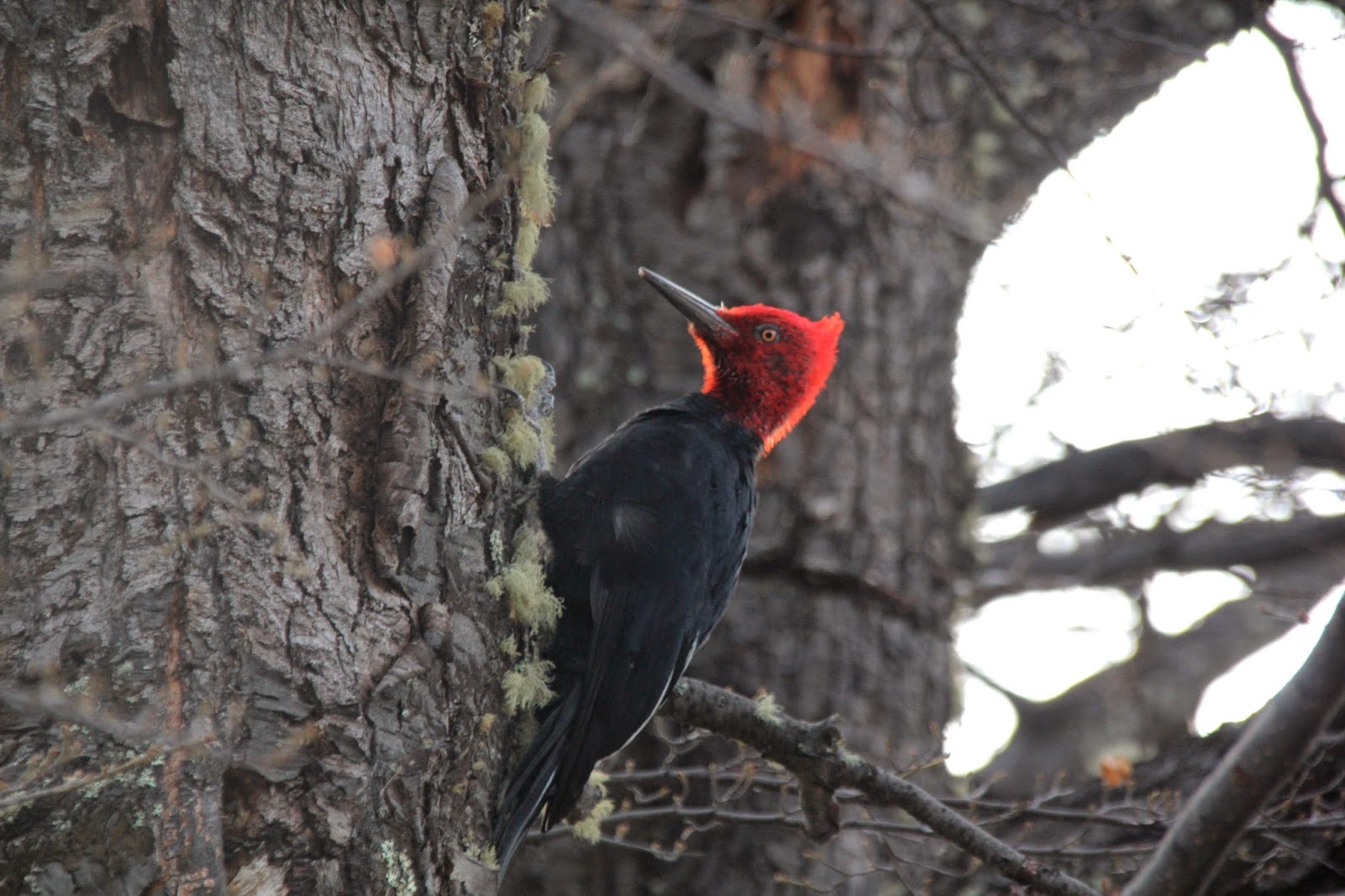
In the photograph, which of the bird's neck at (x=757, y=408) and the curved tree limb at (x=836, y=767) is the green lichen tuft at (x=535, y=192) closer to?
the curved tree limb at (x=836, y=767)

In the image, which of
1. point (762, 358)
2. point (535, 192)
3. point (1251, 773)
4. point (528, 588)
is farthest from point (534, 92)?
point (1251, 773)

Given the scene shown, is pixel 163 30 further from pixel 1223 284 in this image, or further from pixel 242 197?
pixel 1223 284

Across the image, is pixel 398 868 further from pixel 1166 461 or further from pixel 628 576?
pixel 1166 461

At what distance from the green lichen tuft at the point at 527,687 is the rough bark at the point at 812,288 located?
1.88 metres

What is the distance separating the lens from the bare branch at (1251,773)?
2438 millimetres

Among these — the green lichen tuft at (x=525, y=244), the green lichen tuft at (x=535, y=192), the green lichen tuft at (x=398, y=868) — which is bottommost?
the green lichen tuft at (x=398, y=868)

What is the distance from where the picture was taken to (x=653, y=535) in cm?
326

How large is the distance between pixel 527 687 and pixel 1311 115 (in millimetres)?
2198

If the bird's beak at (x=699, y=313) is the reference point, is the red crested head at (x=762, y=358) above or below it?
below

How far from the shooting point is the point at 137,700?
1896 millimetres

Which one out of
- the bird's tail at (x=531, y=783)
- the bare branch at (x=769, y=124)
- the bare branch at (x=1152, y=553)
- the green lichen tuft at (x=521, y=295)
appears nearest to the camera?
the bird's tail at (x=531, y=783)

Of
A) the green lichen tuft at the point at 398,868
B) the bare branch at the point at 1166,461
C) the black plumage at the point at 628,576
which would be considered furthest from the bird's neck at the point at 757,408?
the green lichen tuft at the point at 398,868

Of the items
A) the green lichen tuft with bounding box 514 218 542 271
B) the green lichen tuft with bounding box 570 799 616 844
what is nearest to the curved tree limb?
the green lichen tuft with bounding box 570 799 616 844

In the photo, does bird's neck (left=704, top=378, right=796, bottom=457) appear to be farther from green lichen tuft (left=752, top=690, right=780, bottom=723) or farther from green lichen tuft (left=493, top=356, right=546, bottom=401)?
green lichen tuft (left=493, top=356, right=546, bottom=401)
